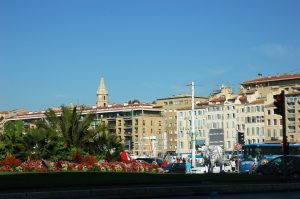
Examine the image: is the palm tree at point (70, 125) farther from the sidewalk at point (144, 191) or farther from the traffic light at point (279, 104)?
the traffic light at point (279, 104)

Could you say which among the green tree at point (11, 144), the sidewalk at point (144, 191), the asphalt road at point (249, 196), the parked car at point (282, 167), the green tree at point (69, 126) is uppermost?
the green tree at point (69, 126)

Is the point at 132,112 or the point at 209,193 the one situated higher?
the point at 132,112

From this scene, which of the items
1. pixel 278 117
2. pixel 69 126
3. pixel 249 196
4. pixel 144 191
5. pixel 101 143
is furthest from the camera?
pixel 278 117

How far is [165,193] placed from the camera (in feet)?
68.2

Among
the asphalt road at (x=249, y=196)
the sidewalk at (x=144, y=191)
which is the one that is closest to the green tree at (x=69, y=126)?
the sidewalk at (x=144, y=191)

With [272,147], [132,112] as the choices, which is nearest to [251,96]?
[132,112]

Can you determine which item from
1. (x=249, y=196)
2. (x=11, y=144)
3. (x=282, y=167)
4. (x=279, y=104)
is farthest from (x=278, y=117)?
(x=249, y=196)

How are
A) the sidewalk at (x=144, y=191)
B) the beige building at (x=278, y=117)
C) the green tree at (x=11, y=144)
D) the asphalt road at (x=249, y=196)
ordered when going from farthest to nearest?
the beige building at (x=278, y=117), the green tree at (x=11, y=144), the asphalt road at (x=249, y=196), the sidewalk at (x=144, y=191)

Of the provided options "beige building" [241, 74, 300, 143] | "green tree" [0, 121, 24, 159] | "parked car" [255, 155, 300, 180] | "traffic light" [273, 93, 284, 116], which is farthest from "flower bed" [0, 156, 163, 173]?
"beige building" [241, 74, 300, 143]

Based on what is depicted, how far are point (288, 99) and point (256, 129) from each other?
40.3 feet

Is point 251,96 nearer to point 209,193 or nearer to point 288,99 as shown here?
point 288,99

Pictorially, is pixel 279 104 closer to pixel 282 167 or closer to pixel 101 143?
pixel 282 167

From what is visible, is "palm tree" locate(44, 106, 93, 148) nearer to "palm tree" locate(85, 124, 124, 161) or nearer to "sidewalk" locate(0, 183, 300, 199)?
"palm tree" locate(85, 124, 124, 161)

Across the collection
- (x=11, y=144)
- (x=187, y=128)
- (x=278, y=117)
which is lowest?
(x=11, y=144)
